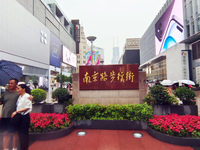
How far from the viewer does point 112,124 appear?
15.8ft

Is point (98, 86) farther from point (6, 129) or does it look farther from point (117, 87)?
point (6, 129)

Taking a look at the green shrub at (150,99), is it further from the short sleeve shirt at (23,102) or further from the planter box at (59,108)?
the short sleeve shirt at (23,102)

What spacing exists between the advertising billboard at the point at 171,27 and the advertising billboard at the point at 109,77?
28.1m

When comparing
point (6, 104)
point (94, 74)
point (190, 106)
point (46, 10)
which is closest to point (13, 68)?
point (6, 104)

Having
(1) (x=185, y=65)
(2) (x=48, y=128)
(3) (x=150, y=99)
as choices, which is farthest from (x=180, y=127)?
(1) (x=185, y=65)

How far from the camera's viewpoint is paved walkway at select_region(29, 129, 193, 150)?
11.6ft

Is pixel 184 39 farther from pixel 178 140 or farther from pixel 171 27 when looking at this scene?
pixel 178 140

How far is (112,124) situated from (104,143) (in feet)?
3.62

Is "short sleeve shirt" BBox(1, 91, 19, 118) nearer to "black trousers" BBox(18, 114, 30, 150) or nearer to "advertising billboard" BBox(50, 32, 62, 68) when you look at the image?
"black trousers" BBox(18, 114, 30, 150)

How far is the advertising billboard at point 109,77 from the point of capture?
19.8ft

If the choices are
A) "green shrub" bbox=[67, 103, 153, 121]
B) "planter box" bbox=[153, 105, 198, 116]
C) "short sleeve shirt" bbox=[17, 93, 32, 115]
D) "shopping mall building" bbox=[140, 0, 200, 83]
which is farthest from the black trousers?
"shopping mall building" bbox=[140, 0, 200, 83]

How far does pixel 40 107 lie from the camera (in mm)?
6164

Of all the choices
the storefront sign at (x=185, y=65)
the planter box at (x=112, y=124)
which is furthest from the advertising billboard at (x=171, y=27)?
the planter box at (x=112, y=124)

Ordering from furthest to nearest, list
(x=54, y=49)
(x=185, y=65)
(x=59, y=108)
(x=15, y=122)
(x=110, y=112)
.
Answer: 1. (x=54, y=49)
2. (x=185, y=65)
3. (x=59, y=108)
4. (x=110, y=112)
5. (x=15, y=122)
